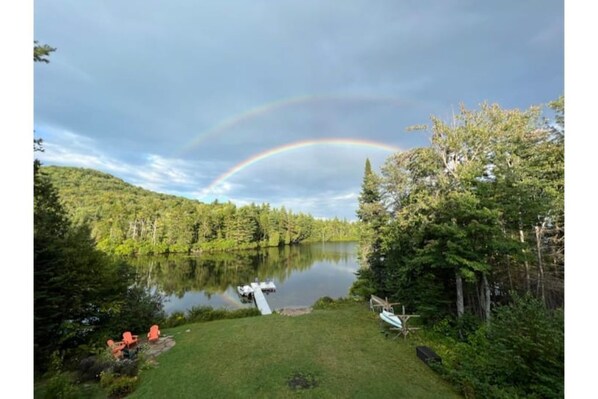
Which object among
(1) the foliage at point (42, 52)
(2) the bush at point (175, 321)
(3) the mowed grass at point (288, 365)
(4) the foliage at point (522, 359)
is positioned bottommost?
(2) the bush at point (175, 321)

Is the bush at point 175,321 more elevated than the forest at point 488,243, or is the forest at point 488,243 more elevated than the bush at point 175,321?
the forest at point 488,243

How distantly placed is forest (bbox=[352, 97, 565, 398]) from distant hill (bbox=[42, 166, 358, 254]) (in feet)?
168

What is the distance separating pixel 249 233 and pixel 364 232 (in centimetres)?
4786

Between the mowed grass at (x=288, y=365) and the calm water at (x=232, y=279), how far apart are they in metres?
10.1

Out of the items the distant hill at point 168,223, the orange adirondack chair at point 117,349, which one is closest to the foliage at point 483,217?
the orange adirondack chair at point 117,349

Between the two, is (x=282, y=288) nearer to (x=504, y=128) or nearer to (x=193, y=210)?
(x=504, y=128)

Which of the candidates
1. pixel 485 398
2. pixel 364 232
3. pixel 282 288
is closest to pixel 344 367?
pixel 485 398

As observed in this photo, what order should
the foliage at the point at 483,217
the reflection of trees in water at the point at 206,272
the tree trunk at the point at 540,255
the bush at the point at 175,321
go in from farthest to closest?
the reflection of trees in water at the point at 206,272
the bush at the point at 175,321
the tree trunk at the point at 540,255
the foliage at the point at 483,217

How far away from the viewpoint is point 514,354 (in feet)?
15.9

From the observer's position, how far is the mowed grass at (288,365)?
17.9ft

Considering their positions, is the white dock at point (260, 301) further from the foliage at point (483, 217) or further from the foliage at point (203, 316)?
the foliage at point (483, 217)

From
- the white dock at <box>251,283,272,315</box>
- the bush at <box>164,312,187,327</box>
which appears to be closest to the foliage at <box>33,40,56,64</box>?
the bush at <box>164,312,187,327</box>

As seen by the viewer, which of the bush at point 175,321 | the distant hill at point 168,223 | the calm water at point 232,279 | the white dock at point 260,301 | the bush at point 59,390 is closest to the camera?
the bush at point 59,390

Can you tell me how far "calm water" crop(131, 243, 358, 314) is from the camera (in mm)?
22312
